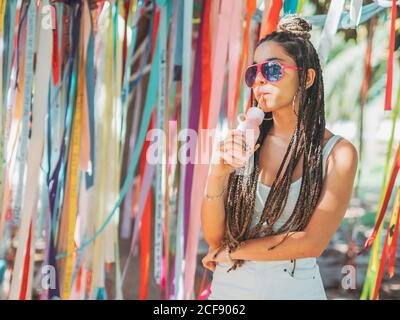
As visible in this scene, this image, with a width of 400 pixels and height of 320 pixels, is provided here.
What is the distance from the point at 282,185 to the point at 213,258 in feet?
1.11

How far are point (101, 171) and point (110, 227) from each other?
0.65 feet

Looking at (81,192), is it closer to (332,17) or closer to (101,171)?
(101,171)

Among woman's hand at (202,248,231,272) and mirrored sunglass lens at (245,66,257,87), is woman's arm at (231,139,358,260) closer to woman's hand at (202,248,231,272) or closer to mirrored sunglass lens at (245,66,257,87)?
woman's hand at (202,248,231,272)

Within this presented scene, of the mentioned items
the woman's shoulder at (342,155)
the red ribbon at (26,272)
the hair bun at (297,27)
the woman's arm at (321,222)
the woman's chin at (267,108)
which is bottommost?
the red ribbon at (26,272)

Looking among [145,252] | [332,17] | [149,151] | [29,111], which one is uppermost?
[332,17]

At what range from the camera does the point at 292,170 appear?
1.80 m

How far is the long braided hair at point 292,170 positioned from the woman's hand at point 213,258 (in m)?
0.04

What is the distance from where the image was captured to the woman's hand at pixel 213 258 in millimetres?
1851

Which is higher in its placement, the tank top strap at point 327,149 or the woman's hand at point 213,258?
the tank top strap at point 327,149

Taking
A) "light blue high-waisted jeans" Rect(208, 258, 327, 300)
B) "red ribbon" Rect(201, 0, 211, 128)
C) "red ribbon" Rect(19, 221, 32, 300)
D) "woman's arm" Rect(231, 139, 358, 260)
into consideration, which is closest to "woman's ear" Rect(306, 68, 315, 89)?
"woman's arm" Rect(231, 139, 358, 260)

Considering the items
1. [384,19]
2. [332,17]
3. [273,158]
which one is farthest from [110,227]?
[384,19]

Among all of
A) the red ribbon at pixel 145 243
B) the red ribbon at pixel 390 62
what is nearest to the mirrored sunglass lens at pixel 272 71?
the red ribbon at pixel 390 62

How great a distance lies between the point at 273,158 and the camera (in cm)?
184

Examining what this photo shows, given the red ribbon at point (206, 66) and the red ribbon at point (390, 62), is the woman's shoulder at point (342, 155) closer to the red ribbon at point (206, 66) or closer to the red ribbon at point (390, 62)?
the red ribbon at point (390, 62)
